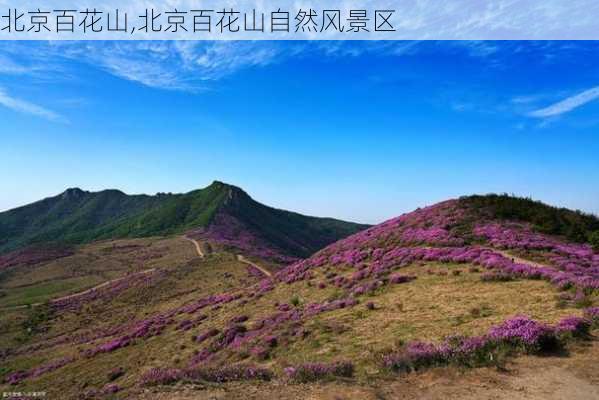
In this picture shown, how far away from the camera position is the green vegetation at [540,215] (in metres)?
32.4

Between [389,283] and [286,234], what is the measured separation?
12453 cm

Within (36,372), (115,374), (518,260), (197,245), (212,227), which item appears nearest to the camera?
(115,374)

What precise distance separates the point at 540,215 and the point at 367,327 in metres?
24.9

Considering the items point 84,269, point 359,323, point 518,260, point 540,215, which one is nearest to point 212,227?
point 84,269

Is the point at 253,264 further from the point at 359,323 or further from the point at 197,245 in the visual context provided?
the point at 359,323

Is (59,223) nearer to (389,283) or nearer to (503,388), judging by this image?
(389,283)

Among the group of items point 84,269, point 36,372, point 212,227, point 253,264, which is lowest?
point 36,372

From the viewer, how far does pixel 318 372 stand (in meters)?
12.8

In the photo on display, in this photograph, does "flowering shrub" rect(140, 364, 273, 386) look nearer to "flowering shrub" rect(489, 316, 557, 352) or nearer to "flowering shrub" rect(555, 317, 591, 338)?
"flowering shrub" rect(489, 316, 557, 352)

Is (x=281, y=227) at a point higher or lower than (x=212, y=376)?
higher

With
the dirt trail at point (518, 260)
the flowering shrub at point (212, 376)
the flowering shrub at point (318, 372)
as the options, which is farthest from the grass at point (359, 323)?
the dirt trail at point (518, 260)

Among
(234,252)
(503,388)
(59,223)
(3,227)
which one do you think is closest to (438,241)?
(503,388)

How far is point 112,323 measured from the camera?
142ft

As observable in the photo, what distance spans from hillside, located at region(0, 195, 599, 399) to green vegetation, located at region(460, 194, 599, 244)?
50 centimetres
